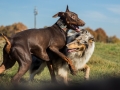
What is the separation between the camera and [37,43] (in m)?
5.53

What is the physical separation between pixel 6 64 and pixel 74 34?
1.94m

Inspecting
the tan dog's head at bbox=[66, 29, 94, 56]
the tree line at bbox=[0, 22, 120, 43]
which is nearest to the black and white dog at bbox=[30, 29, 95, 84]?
the tan dog's head at bbox=[66, 29, 94, 56]

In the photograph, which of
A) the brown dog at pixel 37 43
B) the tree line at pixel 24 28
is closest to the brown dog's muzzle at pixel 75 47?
the brown dog at pixel 37 43

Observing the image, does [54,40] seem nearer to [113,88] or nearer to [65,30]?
[65,30]

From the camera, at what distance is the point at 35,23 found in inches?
1528

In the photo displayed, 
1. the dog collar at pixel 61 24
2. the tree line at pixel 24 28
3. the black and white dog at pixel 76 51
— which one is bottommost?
the tree line at pixel 24 28

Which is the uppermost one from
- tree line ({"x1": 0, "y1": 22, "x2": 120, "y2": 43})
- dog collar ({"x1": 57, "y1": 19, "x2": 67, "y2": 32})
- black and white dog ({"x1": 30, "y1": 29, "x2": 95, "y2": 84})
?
dog collar ({"x1": 57, "y1": 19, "x2": 67, "y2": 32})

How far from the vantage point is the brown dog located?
504 cm

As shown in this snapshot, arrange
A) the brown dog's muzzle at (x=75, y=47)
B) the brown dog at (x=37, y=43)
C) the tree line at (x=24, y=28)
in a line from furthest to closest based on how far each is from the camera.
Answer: the tree line at (x=24, y=28)
the brown dog's muzzle at (x=75, y=47)
the brown dog at (x=37, y=43)

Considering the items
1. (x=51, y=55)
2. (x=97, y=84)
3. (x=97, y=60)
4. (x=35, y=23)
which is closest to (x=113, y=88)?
(x=97, y=84)

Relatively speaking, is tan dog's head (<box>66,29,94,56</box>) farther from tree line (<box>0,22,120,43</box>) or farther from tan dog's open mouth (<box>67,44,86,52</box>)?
tree line (<box>0,22,120,43</box>)

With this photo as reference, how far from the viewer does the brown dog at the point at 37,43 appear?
504 centimetres

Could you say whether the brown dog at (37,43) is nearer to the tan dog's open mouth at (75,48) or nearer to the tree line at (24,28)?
the tan dog's open mouth at (75,48)

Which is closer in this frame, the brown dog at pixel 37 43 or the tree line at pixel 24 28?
the brown dog at pixel 37 43
